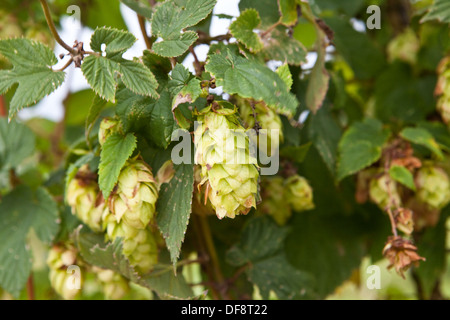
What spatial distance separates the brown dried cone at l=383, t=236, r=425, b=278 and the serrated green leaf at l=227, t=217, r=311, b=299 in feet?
0.86

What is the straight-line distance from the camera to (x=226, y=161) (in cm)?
59

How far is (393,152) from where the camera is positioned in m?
0.94

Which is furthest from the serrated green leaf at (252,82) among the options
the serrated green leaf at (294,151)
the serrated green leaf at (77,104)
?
the serrated green leaf at (77,104)

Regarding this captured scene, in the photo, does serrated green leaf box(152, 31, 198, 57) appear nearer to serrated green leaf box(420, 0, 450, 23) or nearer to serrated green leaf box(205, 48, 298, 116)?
serrated green leaf box(205, 48, 298, 116)

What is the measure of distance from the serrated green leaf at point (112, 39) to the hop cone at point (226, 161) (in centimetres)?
15

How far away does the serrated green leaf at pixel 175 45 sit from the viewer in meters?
0.62

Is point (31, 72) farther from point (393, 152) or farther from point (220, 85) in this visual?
point (393, 152)

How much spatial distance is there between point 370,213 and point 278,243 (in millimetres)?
332

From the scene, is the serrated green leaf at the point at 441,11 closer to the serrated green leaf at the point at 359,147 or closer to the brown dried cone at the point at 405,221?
the serrated green leaf at the point at 359,147

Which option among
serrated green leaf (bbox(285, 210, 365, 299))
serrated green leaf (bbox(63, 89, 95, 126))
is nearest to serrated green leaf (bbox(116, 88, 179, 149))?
serrated green leaf (bbox(285, 210, 365, 299))

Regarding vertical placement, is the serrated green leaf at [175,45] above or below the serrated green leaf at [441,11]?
below

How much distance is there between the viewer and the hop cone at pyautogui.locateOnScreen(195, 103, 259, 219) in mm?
587

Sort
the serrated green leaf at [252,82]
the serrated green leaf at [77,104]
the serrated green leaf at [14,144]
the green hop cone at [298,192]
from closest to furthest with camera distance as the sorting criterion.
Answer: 1. the serrated green leaf at [252,82]
2. the green hop cone at [298,192]
3. the serrated green leaf at [14,144]
4. the serrated green leaf at [77,104]

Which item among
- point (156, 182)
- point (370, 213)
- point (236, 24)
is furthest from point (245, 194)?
point (370, 213)
